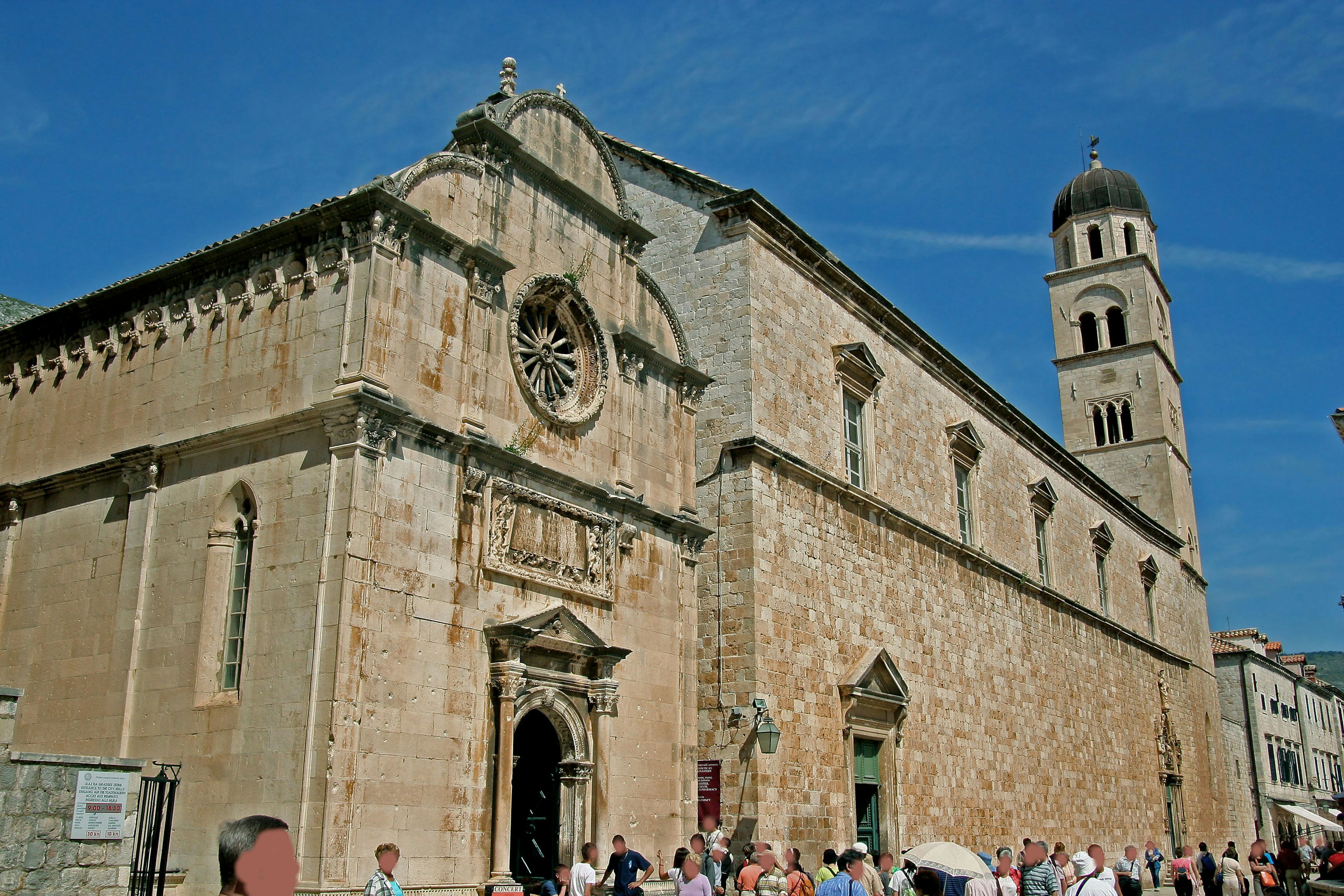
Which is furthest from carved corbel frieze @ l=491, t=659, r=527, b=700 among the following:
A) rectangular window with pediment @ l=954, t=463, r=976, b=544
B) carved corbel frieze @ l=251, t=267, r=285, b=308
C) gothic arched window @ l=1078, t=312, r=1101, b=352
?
gothic arched window @ l=1078, t=312, r=1101, b=352

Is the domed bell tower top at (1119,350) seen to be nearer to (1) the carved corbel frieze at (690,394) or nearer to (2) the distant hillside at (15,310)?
(1) the carved corbel frieze at (690,394)

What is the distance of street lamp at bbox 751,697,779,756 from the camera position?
15.8 meters

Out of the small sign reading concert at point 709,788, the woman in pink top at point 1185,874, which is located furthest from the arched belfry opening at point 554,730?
the woman in pink top at point 1185,874

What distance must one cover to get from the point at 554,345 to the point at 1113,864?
20247 millimetres

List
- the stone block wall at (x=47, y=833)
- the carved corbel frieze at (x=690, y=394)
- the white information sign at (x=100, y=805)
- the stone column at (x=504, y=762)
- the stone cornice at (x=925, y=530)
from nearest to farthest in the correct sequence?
the stone block wall at (x=47, y=833) < the white information sign at (x=100, y=805) < the stone column at (x=504, y=762) < the carved corbel frieze at (x=690, y=394) < the stone cornice at (x=925, y=530)

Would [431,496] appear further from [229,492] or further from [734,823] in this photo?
[734,823]

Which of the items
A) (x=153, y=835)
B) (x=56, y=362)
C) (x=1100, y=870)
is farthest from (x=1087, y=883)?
(x=56, y=362)

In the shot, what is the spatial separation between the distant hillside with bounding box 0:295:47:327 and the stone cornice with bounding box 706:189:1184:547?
503 inches

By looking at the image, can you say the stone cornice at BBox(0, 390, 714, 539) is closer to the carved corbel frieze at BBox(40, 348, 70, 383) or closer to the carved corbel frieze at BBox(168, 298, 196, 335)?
the carved corbel frieze at BBox(40, 348, 70, 383)

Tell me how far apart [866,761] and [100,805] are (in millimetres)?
12823

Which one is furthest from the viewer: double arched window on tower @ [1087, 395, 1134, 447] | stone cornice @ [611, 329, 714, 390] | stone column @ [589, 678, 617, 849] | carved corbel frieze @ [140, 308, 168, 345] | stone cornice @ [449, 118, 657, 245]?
double arched window on tower @ [1087, 395, 1134, 447]

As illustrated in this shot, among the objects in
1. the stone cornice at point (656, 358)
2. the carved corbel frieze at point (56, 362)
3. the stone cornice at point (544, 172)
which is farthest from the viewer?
the stone cornice at point (656, 358)

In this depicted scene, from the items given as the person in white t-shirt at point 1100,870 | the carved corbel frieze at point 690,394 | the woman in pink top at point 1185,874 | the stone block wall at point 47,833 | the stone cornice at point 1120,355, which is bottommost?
the woman in pink top at point 1185,874

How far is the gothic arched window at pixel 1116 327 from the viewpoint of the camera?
43719 mm
